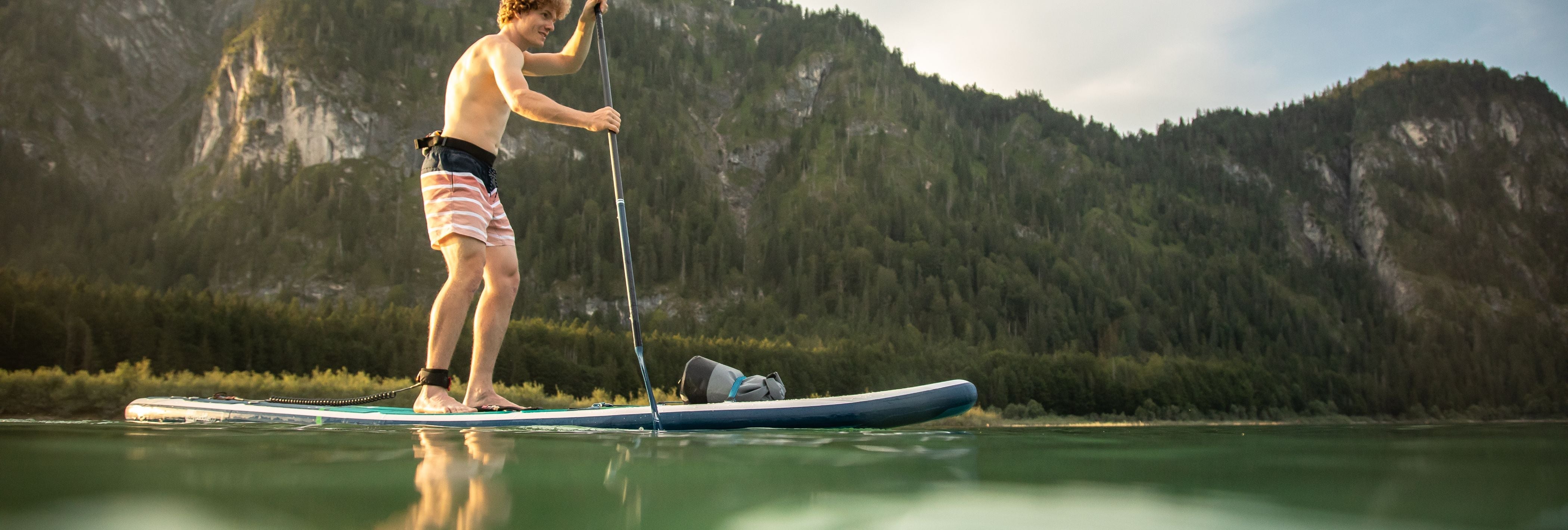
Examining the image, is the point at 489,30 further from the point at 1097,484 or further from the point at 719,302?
the point at 1097,484

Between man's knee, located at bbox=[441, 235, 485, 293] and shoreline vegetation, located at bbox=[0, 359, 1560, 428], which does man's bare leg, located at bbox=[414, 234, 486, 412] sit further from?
shoreline vegetation, located at bbox=[0, 359, 1560, 428]

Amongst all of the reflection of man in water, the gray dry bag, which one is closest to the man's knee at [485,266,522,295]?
the gray dry bag

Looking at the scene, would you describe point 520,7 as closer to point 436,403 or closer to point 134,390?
point 436,403

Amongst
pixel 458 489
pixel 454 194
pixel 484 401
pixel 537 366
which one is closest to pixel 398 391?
pixel 484 401

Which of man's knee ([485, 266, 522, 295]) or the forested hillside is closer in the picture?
man's knee ([485, 266, 522, 295])

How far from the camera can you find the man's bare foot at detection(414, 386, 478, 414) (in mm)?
5801

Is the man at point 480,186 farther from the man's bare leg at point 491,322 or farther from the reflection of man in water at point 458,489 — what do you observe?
the reflection of man in water at point 458,489

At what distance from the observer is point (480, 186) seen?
5992mm

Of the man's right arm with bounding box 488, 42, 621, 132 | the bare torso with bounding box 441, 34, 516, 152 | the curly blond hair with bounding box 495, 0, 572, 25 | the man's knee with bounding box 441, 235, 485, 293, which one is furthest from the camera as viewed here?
the curly blond hair with bounding box 495, 0, 572, 25

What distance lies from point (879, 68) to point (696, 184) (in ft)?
184

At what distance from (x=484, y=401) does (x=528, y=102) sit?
2100 millimetres

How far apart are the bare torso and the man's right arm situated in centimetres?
13

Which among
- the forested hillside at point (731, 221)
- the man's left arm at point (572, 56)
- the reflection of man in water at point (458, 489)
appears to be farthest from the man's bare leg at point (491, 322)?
the forested hillside at point (731, 221)

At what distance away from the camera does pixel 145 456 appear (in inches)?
110
